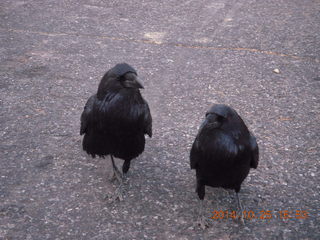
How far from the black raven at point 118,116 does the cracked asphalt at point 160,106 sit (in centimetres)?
50

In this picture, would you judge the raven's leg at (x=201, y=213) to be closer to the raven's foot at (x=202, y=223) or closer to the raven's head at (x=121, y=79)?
the raven's foot at (x=202, y=223)

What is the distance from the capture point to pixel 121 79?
13.3 feet

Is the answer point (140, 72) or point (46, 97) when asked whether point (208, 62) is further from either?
point (46, 97)

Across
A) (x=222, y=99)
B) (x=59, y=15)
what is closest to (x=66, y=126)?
(x=222, y=99)

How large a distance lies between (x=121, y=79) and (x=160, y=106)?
6.55 ft

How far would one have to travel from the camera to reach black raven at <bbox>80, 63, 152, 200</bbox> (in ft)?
13.4

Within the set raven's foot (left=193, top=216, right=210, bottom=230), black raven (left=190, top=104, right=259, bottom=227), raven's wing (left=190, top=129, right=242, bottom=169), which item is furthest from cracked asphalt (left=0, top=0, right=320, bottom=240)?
raven's wing (left=190, top=129, right=242, bottom=169)

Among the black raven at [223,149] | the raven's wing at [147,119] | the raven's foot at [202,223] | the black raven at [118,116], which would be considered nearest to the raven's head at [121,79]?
the black raven at [118,116]

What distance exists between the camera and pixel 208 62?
7254mm

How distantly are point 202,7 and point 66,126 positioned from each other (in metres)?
5.48

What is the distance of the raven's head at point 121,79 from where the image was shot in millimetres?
4023

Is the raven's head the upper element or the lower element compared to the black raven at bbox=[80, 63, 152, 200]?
upper

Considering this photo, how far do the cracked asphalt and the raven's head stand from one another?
111 centimetres

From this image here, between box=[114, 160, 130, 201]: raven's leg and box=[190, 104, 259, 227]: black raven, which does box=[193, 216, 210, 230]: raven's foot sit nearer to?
box=[190, 104, 259, 227]: black raven
